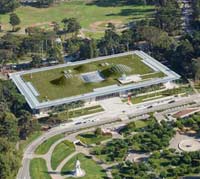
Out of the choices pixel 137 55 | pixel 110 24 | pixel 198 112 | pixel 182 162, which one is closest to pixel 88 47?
pixel 137 55

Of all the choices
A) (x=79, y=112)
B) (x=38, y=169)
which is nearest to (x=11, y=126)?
(x=38, y=169)

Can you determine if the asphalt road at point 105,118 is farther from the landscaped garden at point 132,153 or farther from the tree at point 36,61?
the tree at point 36,61

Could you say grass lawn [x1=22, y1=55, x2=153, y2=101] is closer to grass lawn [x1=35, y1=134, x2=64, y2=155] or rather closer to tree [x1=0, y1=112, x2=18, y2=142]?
grass lawn [x1=35, y1=134, x2=64, y2=155]

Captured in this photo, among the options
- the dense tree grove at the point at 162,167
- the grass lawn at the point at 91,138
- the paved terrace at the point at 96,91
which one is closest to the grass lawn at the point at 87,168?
the dense tree grove at the point at 162,167

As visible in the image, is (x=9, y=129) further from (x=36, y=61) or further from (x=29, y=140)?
(x=36, y=61)

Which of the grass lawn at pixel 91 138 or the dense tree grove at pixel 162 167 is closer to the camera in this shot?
the dense tree grove at pixel 162 167

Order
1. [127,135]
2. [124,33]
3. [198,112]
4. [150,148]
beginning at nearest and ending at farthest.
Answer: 1. [150,148]
2. [127,135]
3. [198,112]
4. [124,33]

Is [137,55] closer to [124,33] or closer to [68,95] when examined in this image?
[124,33]
